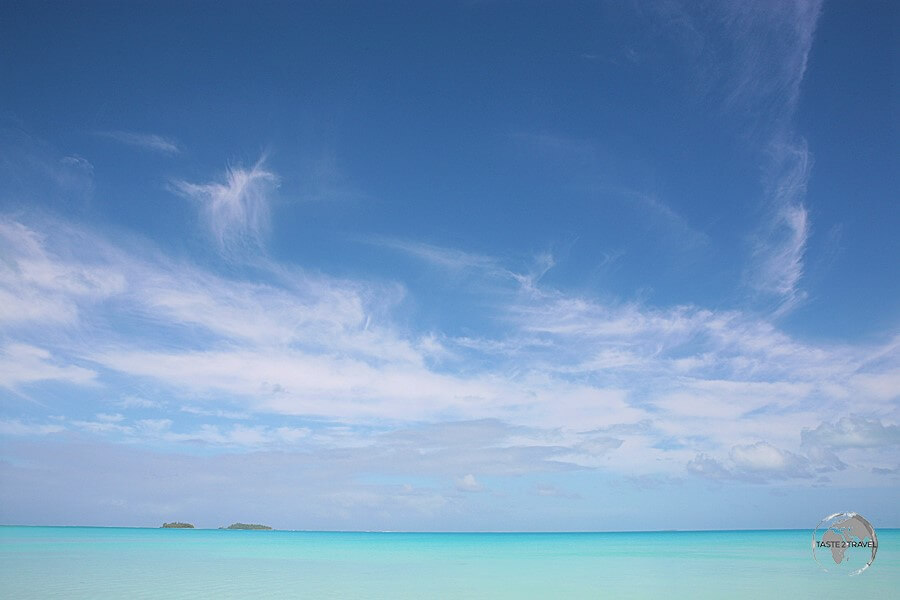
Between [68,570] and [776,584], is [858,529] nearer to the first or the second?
[776,584]

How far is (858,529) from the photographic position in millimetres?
12734

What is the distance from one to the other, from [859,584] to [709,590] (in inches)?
220

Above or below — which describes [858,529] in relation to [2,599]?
above

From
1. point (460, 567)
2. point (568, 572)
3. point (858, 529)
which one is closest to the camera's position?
point (858, 529)

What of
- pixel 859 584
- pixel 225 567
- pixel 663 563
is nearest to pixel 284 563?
pixel 225 567

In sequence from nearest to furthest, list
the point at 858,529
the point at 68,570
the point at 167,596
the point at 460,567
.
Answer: the point at 858,529
the point at 167,596
the point at 68,570
the point at 460,567

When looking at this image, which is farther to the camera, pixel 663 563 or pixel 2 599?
pixel 663 563

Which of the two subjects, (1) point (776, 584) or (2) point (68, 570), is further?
(2) point (68, 570)

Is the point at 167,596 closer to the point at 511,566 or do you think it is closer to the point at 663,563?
the point at 511,566

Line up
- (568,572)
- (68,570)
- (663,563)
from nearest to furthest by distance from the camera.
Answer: (68,570), (568,572), (663,563)

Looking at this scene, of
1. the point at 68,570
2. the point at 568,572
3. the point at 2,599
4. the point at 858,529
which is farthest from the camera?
the point at 568,572

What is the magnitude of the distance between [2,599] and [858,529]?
22.0 meters

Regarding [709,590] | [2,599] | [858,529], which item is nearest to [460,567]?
[709,590]

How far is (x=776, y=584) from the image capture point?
2267 cm
